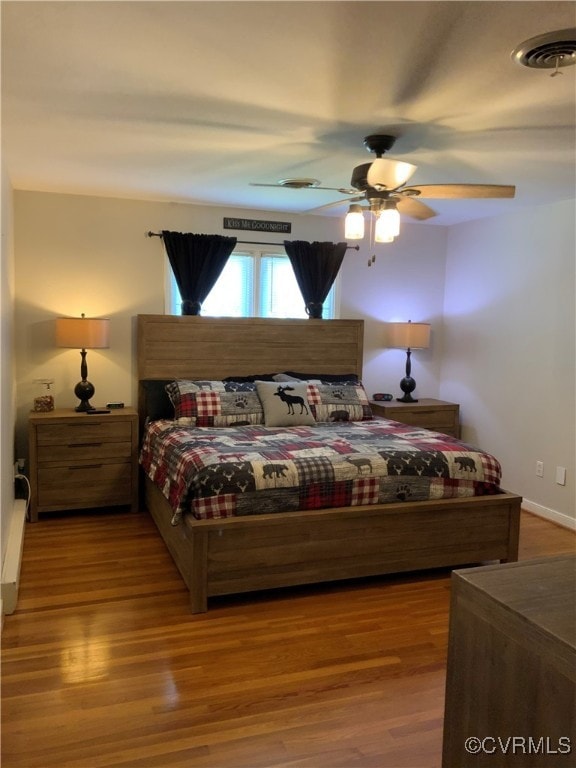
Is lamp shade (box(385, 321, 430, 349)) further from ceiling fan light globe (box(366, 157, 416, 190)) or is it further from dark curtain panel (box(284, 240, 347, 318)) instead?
ceiling fan light globe (box(366, 157, 416, 190))

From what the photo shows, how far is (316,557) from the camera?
3.11 metres

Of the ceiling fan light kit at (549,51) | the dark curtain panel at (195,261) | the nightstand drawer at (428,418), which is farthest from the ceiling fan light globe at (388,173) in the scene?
the nightstand drawer at (428,418)

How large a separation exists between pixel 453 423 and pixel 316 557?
102 inches

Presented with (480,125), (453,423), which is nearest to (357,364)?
(453,423)

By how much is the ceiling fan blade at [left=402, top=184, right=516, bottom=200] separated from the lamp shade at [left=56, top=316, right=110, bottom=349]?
244 cm

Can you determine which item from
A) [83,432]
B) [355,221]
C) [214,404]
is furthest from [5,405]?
[355,221]

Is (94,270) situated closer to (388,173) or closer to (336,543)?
(388,173)

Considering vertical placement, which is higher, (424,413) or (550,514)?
(424,413)

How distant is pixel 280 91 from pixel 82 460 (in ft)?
9.53

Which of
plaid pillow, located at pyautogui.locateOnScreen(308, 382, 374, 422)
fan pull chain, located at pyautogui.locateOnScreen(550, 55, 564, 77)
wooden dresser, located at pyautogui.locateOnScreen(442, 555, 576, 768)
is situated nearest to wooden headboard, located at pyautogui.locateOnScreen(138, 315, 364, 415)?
plaid pillow, located at pyautogui.locateOnScreen(308, 382, 374, 422)

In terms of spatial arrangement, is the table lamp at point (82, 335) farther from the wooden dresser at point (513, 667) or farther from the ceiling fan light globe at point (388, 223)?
the wooden dresser at point (513, 667)

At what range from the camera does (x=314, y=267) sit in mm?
5105

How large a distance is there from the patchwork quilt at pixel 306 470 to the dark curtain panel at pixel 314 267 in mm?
1634

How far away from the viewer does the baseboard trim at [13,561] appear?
9.17ft
